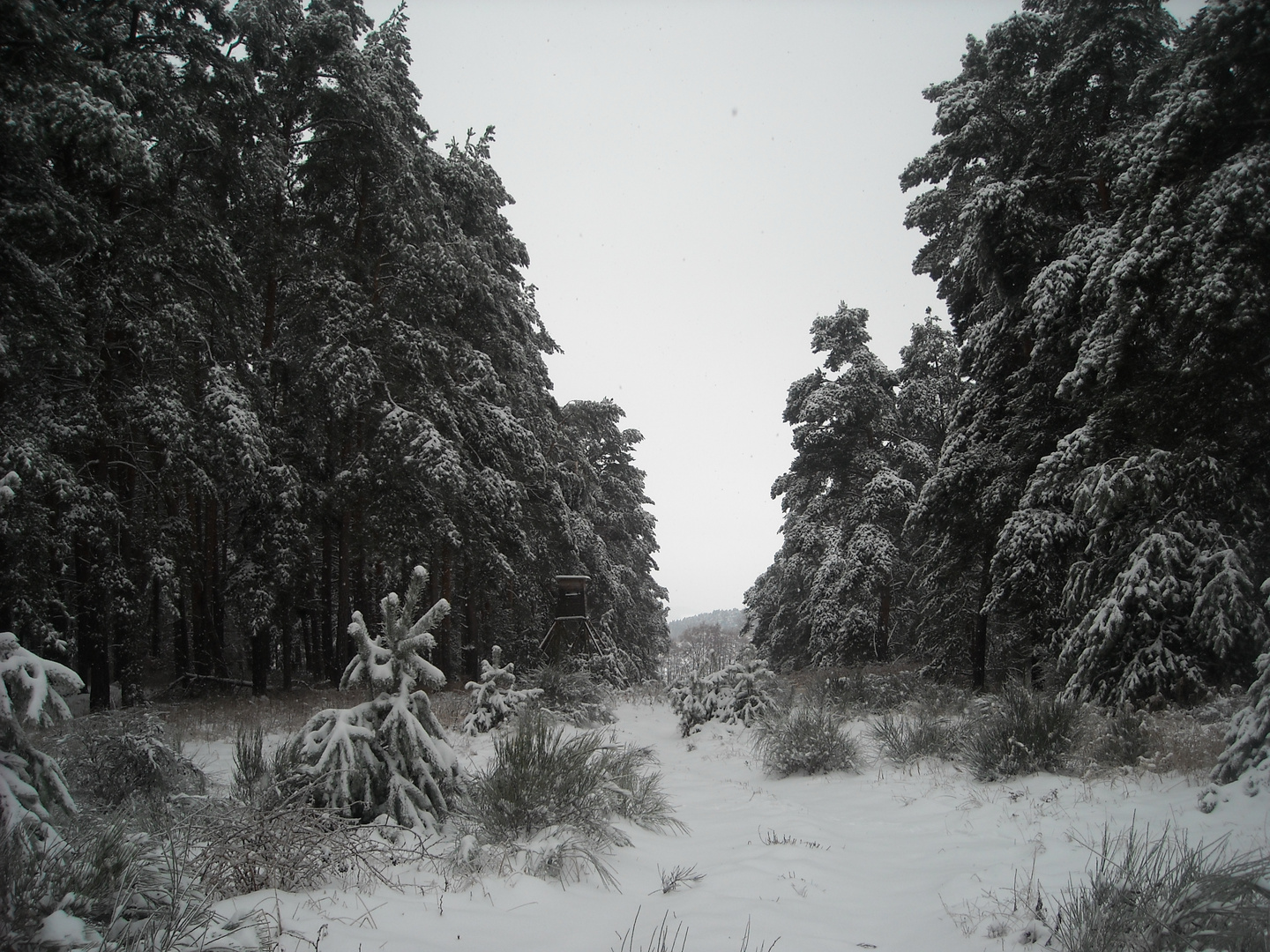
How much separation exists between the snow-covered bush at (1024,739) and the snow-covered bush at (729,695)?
3.67m

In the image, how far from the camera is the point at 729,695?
9.77m

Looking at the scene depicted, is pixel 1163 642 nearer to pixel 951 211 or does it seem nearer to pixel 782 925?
pixel 782 925

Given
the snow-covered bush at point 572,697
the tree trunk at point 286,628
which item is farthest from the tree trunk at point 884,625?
the tree trunk at point 286,628

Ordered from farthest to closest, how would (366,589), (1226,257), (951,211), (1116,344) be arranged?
(366,589) → (951,211) → (1116,344) → (1226,257)

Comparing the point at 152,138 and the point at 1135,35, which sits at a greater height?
the point at 152,138

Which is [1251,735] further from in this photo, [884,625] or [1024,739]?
[884,625]

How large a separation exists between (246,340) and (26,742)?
39.1 feet

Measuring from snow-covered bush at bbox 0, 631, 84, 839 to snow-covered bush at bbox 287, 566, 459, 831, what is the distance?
1.46 meters

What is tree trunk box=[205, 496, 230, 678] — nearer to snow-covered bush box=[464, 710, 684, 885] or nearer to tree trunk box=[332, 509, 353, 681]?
tree trunk box=[332, 509, 353, 681]

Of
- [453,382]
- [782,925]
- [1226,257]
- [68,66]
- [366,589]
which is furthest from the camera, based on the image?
[366,589]

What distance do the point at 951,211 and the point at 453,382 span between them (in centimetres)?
1043

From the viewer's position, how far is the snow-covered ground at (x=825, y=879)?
292 cm

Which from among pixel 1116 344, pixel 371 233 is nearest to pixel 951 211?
pixel 1116 344

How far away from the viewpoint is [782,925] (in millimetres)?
3244
